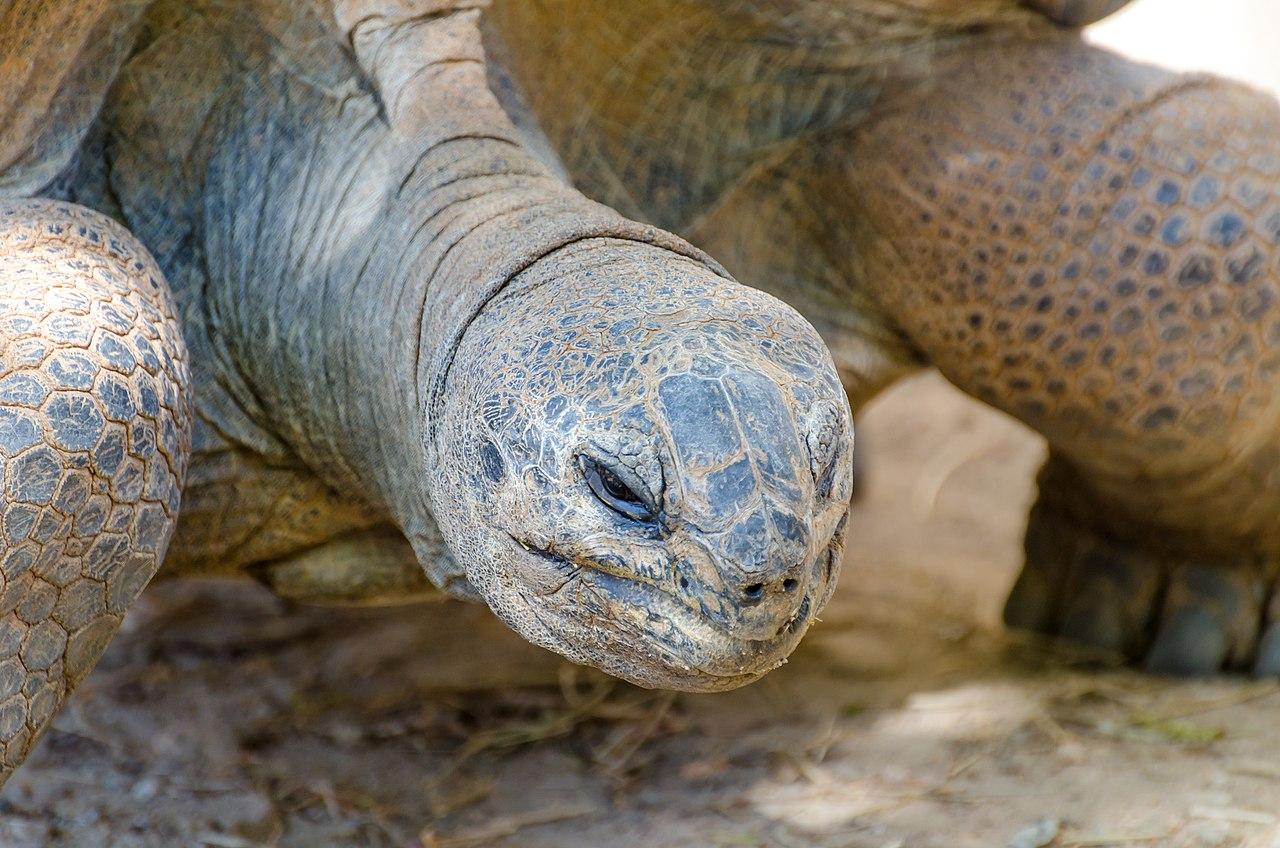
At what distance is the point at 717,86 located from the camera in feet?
10.3

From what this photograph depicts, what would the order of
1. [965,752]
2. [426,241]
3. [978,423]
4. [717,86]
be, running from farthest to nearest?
[978,423] → [717,86] → [965,752] → [426,241]

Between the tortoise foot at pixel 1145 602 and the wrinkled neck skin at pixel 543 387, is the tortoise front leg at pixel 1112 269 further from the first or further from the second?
the wrinkled neck skin at pixel 543 387

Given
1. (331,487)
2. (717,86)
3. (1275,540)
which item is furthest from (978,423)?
(331,487)

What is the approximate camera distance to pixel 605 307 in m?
1.75

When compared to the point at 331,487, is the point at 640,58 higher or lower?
higher

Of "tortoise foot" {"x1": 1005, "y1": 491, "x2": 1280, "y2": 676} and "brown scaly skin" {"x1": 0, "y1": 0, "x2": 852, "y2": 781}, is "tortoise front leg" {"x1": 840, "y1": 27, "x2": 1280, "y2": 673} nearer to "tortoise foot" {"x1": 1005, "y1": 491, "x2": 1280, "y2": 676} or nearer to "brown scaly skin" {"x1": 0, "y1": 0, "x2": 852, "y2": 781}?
"tortoise foot" {"x1": 1005, "y1": 491, "x2": 1280, "y2": 676}

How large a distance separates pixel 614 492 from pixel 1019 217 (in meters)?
1.58

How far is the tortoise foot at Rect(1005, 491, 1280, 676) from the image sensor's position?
3240mm

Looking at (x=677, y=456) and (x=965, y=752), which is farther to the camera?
(x=965, y=752)

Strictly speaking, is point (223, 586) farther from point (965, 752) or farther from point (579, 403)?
point (579, 403)

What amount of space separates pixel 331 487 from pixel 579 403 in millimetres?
1173

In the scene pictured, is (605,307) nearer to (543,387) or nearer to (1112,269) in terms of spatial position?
(543,387)

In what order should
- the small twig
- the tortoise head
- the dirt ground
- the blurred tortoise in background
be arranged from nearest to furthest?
the tortoise head → the blurred tortoise in background → the small twig → the dirt ground

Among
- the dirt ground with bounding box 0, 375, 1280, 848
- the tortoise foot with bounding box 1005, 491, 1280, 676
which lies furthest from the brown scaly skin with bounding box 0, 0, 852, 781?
the tortoise foot with bounding box 1005, 491, 1280, 676
